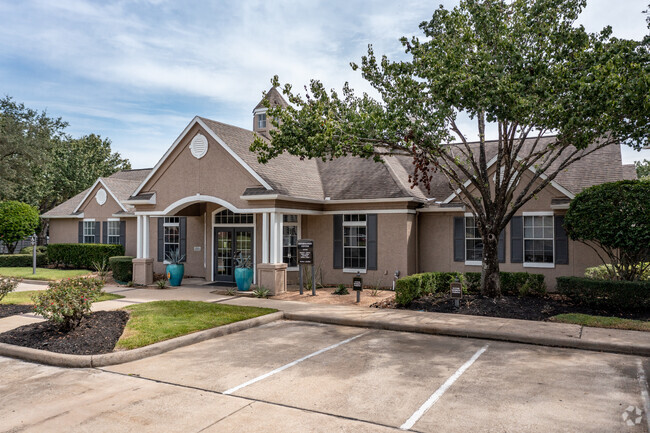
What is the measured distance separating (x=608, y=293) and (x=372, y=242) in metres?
7.62

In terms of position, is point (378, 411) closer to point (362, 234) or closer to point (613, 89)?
point (613, 89)

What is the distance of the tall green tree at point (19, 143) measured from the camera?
98.4 ft

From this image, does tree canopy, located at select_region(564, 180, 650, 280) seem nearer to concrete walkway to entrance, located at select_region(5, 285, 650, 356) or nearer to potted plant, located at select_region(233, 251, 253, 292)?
concrete walkway to entrance, located at select_region(5, 285, 650, 356)

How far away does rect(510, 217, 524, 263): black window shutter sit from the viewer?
16.4m

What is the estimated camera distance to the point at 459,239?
17.4 m

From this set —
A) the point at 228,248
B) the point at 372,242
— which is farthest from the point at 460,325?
the point at 228,248

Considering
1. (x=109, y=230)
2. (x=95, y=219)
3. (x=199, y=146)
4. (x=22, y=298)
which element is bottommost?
(x=22, y=298)

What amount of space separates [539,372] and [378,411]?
3187 millimetres

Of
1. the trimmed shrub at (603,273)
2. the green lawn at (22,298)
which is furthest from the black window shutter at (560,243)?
the green lawn at (22,298)

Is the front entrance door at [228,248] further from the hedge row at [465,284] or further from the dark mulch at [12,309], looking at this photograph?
the dark mulch at [12,309]

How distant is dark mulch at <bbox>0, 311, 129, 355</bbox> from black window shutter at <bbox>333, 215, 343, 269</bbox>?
29.1 feet

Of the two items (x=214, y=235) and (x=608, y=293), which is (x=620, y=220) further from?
(x=214, y=235)

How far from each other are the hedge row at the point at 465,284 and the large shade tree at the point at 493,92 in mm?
1116

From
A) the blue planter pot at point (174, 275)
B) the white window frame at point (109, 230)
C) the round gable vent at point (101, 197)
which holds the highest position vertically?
the round gable vent at point (101, 197)
